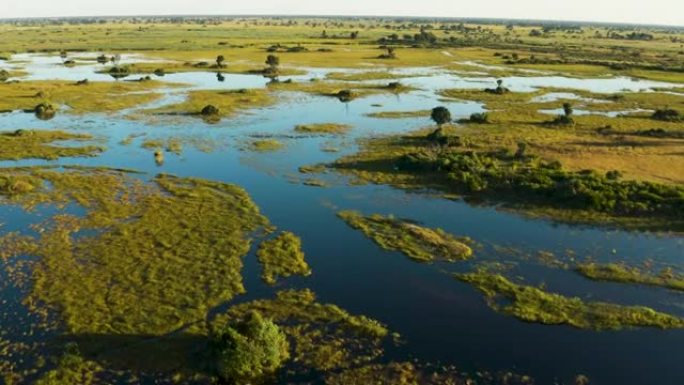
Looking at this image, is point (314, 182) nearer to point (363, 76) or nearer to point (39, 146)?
point (39, 146)

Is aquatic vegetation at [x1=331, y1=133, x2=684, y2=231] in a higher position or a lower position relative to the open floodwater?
higher

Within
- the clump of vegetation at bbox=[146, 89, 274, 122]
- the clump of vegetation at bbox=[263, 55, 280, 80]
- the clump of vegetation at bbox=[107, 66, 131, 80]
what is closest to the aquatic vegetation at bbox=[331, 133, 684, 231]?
the clump of vegetation at bbox=[146, 89, 274, 122]

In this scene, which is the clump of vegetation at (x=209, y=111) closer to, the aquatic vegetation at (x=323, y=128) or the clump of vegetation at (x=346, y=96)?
the aquatic vegetation at (x=323, y=128)

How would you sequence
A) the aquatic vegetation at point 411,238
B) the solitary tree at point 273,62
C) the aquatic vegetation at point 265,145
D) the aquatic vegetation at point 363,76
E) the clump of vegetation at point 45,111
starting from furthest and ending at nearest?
1. the solitary tree at point 273,62
2. the aquatic vegetation at point 363,76
3. the clump of vegetation at point 45,111
4. the aquatic vegetation at point 265,145
5. the aquatic vegetation at point 411,238

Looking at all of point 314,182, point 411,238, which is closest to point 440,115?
point 314,182

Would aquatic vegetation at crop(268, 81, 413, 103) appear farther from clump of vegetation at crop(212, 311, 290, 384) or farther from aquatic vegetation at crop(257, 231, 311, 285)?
clump of vegetation at crop(212, 311, 290, 384)

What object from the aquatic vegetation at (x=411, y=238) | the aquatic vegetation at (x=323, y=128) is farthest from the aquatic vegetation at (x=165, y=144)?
the aquatic vegetation at (x=411, y=238)
